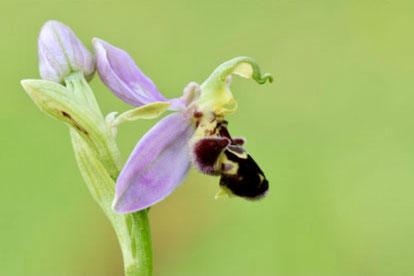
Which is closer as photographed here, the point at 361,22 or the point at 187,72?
the point at 187,72

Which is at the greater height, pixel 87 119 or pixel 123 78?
pixel 123 78

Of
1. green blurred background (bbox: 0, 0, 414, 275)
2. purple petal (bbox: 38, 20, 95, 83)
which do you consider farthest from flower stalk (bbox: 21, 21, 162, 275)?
green blurred background (bbox: 0, 0, 414, 275)

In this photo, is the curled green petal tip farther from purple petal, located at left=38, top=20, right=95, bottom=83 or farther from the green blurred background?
the green blurred background

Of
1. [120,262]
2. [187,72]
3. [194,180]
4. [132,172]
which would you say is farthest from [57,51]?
[187,72]

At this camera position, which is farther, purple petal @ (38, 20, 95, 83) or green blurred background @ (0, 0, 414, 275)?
green blurred background @ (0, 0, 414, 275)

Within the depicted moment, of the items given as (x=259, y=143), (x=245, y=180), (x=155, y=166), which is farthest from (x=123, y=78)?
(x=259, y=143)

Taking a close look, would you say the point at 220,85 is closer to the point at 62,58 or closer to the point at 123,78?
the point at 123,78

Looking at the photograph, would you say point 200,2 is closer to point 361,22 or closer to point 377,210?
point 361,22
